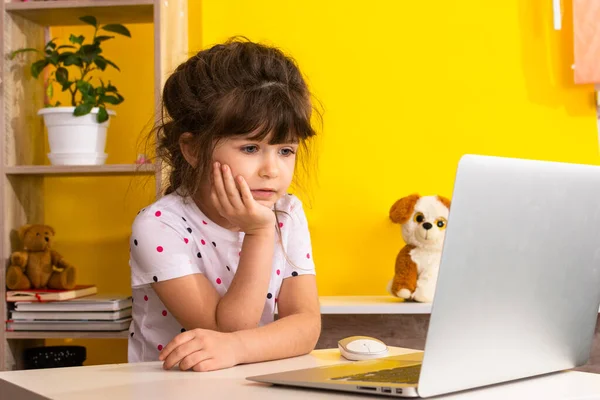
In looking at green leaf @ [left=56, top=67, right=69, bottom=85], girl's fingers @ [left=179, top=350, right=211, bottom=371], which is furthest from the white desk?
green leaf @ [left=56, top=67, right=69, bottom=85]

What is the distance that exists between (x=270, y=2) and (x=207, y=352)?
1.60 meters

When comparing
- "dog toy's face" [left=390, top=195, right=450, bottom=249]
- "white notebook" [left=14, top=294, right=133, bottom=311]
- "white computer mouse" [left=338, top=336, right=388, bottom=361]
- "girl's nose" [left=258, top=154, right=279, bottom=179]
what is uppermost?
"girl's nose" [left=258, top=154, right=279, bottom=179]

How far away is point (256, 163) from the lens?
131cm

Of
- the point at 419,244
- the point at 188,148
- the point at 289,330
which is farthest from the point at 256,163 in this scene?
the point at 419,244

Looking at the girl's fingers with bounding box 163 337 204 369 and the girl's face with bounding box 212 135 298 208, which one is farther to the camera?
the girl's face with bounding box 212 135 298 208

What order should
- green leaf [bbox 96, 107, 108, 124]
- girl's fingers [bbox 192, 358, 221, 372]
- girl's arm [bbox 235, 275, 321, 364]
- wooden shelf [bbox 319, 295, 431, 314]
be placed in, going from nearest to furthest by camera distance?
1. girl's fingers [bbox 192, 358, 221, 372]
2. girl's arm [bbox 235, 275, 321, 364]
3. wooden shelf [bbox 319, 295, 431, 314]
4. green leaf [bbox 96, 107, 108, 124]

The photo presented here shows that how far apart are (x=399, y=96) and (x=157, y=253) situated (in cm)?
124

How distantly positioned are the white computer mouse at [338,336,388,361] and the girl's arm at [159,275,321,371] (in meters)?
0.09

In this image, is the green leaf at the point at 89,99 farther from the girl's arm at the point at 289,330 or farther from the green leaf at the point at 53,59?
the girl's arm at the point at 289,330

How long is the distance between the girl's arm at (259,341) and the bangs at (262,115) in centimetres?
29

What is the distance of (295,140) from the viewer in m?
1.35

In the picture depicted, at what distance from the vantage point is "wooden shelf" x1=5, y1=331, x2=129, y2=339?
208cm

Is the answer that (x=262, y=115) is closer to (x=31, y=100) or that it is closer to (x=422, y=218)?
(x=422, y=218)

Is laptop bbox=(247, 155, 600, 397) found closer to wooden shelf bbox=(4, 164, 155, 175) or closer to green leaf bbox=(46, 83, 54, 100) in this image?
wooden shelf bbox=(4, 164, 155, 175)
